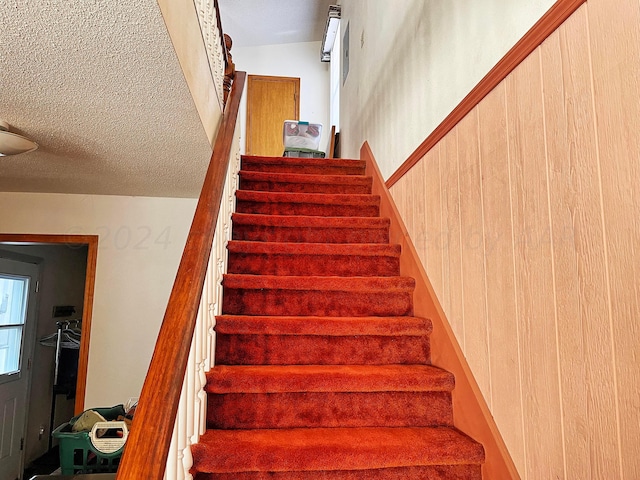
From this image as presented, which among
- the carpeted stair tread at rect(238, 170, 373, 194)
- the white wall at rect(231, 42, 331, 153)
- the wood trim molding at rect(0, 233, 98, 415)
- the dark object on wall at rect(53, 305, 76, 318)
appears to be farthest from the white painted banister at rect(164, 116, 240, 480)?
the white wall at rect(231, 42, 331, 153)

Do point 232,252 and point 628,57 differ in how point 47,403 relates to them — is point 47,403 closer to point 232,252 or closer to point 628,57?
point 232,252

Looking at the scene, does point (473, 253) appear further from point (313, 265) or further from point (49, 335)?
point (49, 335)

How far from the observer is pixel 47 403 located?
14.8ft

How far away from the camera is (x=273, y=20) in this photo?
19.2ft

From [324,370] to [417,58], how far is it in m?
1.67

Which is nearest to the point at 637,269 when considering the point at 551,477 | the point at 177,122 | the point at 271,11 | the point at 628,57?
the point at 628,57

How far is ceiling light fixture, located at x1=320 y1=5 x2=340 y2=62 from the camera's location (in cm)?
514

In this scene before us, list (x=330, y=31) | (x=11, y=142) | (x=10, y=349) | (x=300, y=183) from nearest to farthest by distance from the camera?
(x=11, y=142) → (x=300, y=183) → (x=10, y=349) → (x=330, y=31)

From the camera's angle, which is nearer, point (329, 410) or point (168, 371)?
point (168, 371)

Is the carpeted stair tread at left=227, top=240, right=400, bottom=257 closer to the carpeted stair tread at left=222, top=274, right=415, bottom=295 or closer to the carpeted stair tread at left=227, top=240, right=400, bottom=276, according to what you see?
the carpeted stair tread at left=227, top=240, right=400, bottom=276

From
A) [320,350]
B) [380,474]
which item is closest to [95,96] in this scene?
[320,350]

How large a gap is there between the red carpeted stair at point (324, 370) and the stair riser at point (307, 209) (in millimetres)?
191

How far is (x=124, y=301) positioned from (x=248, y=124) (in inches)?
162

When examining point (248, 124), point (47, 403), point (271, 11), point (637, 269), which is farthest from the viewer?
point (248, 124)
